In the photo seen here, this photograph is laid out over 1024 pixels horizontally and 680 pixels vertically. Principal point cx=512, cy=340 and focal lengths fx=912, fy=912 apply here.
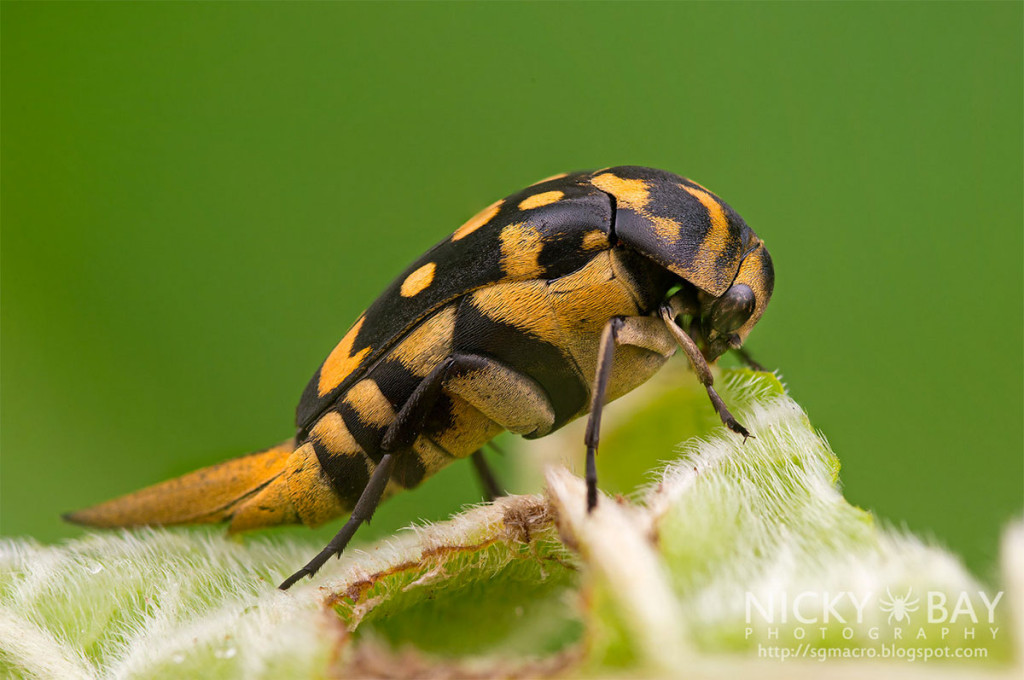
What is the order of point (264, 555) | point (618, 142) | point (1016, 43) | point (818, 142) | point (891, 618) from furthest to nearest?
point (618, 142) → point (818, 142) → point (1016, 43) → point (264, 555) → point (891, 618)

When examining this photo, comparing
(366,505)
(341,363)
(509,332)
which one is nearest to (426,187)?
(341,363)

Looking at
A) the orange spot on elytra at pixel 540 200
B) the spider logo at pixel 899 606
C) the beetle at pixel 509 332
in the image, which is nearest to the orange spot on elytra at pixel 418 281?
the beetle at pixel 509 332

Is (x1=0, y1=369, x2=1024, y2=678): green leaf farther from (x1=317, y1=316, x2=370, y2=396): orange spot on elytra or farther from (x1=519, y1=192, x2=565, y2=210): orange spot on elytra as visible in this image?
(x1=519, y1=192, x2=565, y2=210): orange spot on elytra

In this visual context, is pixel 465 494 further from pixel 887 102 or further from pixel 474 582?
pixel 887 102

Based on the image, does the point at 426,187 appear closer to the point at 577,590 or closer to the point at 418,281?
the point at 418,281

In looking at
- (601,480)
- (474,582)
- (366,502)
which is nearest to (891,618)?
(474,582)

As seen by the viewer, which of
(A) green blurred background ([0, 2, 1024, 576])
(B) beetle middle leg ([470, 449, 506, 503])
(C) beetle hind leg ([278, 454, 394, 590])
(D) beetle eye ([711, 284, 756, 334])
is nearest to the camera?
(C) beetle hind leg ([278, 454, 394, 590])

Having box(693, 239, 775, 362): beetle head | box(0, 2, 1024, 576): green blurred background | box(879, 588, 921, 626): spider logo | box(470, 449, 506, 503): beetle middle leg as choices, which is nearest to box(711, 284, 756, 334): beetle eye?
box(693, 239, 775, 362): beetle head
